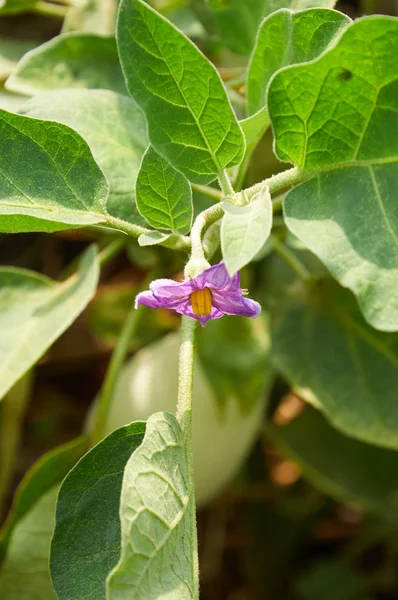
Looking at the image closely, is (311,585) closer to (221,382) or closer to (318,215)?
(221,382)

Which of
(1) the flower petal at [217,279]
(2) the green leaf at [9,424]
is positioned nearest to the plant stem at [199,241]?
(1) the flower petal at [217,279]

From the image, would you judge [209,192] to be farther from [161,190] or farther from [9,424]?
[9,424]

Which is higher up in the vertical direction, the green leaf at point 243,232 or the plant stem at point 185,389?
the green leaf at point 243,232

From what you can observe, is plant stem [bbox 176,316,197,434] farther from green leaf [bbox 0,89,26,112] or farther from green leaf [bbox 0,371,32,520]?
green leaf [bbox 0,371,32,520]

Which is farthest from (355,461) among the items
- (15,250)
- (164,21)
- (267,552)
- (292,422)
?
(164,21)

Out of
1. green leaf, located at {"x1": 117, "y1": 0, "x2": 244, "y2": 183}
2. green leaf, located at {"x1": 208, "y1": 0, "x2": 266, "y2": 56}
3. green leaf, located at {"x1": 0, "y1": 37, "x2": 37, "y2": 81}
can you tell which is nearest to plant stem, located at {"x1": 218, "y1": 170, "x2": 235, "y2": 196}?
green leaf, located at {"x1": 117, "y1": 0, "x2": 244, "y2": 183}

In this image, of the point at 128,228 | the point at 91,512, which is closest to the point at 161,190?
the point at 128,228

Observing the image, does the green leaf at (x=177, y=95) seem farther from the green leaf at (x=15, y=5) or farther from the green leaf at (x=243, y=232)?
the green leaf at (x=15, y=5)
